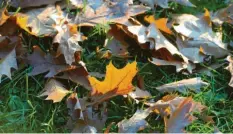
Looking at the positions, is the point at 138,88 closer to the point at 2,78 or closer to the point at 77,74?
the point at 77,74

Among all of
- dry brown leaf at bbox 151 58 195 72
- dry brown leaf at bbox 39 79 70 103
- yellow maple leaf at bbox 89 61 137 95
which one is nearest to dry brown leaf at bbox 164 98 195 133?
yellow maple leaf at bbox 89 61 137 95

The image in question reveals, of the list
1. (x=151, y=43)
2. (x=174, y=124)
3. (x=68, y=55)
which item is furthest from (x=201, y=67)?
(x=68, y=55)

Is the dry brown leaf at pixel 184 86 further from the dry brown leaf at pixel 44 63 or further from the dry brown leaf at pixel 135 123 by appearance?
the dry brown leaf at pixel 44 63

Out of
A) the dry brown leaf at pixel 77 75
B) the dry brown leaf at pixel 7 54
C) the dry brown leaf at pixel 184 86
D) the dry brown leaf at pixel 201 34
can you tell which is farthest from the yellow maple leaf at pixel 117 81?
the dry brown leaf at pixel 201 34

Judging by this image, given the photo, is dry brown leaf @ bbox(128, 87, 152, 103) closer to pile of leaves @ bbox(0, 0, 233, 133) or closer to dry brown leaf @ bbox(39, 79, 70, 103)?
pile of leaves @ bbox(0, 0, 233, 133)

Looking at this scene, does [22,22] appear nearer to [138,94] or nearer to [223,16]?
[138,94]

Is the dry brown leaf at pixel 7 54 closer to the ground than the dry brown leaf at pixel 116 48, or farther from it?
farther from it

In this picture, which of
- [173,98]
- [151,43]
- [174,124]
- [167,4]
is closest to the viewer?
[174,124]
